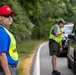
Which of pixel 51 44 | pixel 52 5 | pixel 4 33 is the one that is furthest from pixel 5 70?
pixel 52 5

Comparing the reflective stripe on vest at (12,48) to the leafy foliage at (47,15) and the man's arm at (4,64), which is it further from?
the leafy foliage at (47,15)

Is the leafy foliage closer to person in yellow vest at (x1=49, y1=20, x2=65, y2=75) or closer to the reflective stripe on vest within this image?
person in yellow vest at (x1=49, y1=20, x2=65, y2=75)

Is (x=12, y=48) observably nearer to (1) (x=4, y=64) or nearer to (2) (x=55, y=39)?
(1) (x=4, y=64)

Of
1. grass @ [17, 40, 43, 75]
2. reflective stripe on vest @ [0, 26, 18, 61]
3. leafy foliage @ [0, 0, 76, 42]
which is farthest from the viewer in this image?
leafy foliage @ [0, 0, 76, 42]

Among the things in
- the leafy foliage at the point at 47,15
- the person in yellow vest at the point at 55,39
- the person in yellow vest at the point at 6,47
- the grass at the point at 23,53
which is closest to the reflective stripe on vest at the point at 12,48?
the person in yellow vest at the point at 6,47

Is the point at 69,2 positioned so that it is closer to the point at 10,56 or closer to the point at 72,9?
the point at 72,9

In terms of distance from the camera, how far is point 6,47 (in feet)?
16.5

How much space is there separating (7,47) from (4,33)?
20cm

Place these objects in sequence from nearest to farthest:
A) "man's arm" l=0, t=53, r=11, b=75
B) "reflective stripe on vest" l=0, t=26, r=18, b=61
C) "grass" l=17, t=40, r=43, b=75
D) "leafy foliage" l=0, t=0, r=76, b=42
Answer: "man's arm" l=0, t=53, r=11, b=75 < "reflective stripe on vest" l=0, t=26, r=18, b=61 < "grass" l=17, t=40, r=43, b=75 < "leafy foliage" l=0, t=0, r=76, b=42

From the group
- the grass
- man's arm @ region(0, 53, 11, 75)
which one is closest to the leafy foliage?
the grass

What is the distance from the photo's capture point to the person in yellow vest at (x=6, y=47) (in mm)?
4984

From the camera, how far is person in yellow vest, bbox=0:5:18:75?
16.4ft

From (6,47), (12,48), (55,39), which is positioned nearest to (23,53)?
(55,39)

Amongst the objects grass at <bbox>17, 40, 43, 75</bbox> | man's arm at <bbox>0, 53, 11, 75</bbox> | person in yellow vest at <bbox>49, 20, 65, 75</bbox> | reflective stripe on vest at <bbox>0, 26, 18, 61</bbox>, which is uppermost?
reflective stripe on vest at <bbox>0, 26, 18, 61</bbox>
